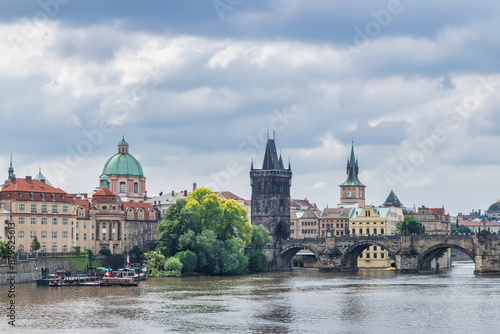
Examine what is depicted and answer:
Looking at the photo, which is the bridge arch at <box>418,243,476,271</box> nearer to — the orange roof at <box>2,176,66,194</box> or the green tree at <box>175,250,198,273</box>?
the green tree at <box>175,250,198,273</box>

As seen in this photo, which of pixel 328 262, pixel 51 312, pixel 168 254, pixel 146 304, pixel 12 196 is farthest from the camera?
pixel 328 262

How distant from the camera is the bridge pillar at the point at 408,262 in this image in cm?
18385

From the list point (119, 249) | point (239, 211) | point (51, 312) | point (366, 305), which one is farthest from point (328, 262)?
point (51, 312)

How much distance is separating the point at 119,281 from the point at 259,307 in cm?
3802

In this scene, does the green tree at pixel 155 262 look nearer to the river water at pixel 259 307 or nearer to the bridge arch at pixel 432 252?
the river water at pixel 259 307

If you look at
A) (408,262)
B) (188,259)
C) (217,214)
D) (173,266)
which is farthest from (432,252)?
(173,266)

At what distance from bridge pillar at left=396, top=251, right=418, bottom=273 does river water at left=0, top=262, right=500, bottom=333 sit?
36.9 metres

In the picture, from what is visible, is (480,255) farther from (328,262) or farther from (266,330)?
(266,330)

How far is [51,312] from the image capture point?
98750 mm

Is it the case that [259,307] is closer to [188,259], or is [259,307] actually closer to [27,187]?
[188,259]

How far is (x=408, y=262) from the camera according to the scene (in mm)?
184500

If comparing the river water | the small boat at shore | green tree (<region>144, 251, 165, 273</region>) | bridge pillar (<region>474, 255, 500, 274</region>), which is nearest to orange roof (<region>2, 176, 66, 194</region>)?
green tree (<region>144, 251, 165, 273</region>)

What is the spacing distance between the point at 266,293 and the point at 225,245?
45937 millimetres

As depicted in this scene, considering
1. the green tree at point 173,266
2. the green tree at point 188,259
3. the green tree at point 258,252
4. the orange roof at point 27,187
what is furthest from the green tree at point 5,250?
the green tree at point 258,252
